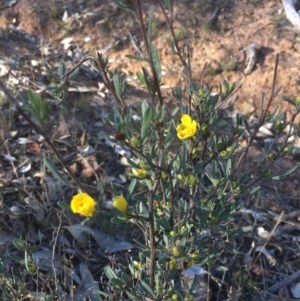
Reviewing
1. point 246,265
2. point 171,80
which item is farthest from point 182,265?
point 171,80

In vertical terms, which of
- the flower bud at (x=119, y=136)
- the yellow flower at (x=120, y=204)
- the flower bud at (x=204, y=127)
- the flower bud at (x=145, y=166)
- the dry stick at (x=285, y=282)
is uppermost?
the flower bud at (x=119, y=136)

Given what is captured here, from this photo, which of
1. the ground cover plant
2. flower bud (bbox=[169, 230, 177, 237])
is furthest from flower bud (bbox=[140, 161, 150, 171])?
flower bud (bbox=[169, 230, 177, 237])

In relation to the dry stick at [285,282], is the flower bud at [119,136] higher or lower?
higher

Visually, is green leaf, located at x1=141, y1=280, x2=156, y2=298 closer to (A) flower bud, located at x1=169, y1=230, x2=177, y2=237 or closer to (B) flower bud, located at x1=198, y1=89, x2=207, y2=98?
(A) flower bud, located at x1=169, y1=230, x2=177, y2=237

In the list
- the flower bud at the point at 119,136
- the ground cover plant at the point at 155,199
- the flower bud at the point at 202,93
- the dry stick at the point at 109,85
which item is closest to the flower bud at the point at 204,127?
the ground cover plant at the point at 155,199

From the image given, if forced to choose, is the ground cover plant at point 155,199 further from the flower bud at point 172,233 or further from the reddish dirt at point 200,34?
the reddish dirt at point 200,34

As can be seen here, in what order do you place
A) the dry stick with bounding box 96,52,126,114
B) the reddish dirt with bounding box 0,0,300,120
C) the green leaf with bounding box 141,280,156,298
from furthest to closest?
the reddish dirt with bounding box 0,0,300,120
the green leaf with bounding box 141,280,156,298
the dry stick with bounding box 96,52,126,114

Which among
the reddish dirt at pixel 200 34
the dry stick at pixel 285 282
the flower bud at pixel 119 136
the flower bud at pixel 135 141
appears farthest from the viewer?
the reddish dirt at pixel 200 34
